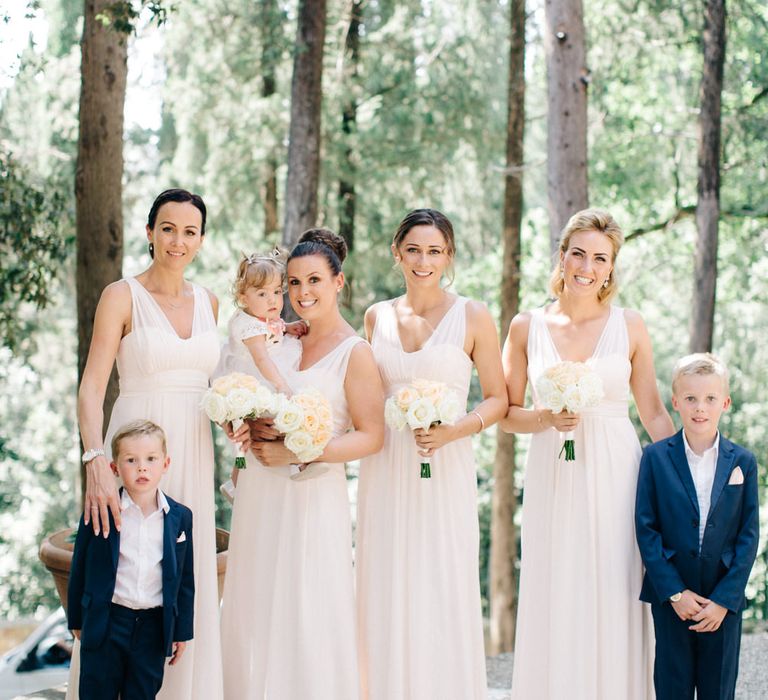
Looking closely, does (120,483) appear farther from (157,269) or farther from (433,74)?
(433,74)

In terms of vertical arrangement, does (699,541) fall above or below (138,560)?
above

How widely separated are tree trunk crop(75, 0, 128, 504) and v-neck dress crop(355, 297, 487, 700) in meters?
3.25

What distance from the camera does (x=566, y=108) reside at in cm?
863

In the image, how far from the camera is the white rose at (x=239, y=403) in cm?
429

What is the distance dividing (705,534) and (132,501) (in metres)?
2.46

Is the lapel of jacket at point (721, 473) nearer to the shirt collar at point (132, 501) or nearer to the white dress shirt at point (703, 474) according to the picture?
the white dress shirt at point (703, 474)

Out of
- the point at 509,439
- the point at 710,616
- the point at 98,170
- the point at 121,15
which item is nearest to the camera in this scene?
the point at 710,616

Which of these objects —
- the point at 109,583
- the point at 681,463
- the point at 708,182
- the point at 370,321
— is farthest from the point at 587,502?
the point at 708,182

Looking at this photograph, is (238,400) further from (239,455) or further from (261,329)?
(261,329)

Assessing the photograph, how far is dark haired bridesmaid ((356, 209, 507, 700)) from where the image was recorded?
15.5 feet

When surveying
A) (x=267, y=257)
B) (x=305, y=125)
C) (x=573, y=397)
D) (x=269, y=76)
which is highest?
(x=269, y=76)

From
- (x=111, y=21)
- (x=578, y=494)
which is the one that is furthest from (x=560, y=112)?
(x=578, y=494)

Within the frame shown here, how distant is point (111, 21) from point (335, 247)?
305 cm

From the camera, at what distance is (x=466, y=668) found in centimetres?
470
